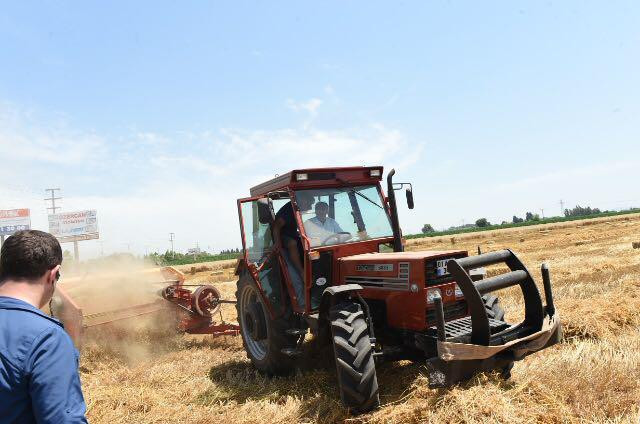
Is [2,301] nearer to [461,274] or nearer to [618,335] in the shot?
[461,274]

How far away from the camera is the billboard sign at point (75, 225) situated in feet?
187

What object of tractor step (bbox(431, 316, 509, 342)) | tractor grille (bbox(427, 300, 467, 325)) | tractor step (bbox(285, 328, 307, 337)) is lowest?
tractor step (bbox(285, 328, 307, 337))

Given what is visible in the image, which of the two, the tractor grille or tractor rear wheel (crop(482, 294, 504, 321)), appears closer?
the tractor grille

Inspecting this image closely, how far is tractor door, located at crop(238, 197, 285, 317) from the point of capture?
18.8ft

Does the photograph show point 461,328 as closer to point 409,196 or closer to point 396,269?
point 396,269

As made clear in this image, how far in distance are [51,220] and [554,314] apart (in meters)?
63.0

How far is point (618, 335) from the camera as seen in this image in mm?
5637

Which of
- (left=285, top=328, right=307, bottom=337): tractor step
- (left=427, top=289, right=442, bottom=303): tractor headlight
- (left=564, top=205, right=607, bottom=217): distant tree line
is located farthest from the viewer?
(left=564, top=205, right=607, bottom=217): distant tree line

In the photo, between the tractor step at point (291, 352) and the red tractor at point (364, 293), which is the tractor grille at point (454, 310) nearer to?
the red tractor at point (364, 293)

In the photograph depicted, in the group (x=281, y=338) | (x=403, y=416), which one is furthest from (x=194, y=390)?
(x=403, y=416)

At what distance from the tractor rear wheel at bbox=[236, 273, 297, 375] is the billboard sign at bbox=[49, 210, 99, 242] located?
57.1 m

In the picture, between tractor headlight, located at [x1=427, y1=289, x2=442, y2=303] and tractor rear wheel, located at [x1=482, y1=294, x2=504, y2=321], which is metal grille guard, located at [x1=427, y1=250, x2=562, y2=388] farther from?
tractor rear wheel, located at [x1=482, y1=294, x2=504, y2=321]

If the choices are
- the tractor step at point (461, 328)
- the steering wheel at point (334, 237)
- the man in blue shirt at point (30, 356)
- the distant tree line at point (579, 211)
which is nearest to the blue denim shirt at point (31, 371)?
the man in blue shirt at point (30, 356)

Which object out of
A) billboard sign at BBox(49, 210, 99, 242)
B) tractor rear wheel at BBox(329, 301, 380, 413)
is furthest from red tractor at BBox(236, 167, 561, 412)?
billboard sign at BBox(49, 210, 99, 242)
